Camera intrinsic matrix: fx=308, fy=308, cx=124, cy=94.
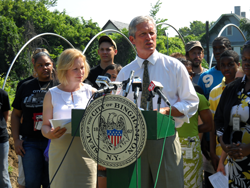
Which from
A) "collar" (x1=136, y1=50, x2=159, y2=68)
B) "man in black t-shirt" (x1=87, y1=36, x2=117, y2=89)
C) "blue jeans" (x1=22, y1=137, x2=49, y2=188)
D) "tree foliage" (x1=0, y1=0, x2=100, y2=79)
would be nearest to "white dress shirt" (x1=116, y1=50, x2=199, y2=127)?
"collar" (x1=136, y1=50, x2=159, y2=68)

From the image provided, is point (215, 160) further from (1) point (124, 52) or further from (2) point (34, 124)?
(1) point (124, 52)

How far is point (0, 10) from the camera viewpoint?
30734 millimetres

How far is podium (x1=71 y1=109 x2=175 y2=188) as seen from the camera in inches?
76.1

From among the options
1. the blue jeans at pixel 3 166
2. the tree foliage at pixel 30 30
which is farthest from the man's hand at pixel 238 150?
the tree foliage at pixel 30 30

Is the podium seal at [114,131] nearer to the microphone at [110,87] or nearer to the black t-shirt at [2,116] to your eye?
the microphone at [110,87]

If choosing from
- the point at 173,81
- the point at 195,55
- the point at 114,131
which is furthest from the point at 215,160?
the point at 114,131

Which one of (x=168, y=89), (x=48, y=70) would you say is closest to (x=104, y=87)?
(x=168, y=89)

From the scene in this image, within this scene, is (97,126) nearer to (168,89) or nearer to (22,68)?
(168,89)

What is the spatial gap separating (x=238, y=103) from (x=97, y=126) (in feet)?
4.98

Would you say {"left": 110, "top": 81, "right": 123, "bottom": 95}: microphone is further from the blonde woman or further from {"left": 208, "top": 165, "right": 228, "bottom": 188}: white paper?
{"left": 208, "top": 165, "right": 228, "bottom": 188}: white paper

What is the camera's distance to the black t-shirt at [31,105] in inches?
162

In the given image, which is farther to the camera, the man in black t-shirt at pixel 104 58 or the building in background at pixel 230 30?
the building in background at pixel 230 30

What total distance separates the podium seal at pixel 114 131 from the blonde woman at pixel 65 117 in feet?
2.82

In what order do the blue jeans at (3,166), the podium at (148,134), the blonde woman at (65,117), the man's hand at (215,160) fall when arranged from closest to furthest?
the podium at (148,134) → the blonde woman at (65,117) → the man's hand at (215,160) → the blue jeans at (3,166)
